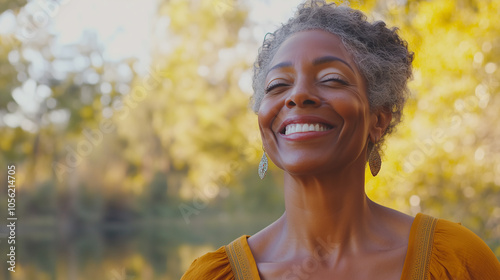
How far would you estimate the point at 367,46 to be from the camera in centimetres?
146

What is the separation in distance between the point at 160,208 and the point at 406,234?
8.67 m

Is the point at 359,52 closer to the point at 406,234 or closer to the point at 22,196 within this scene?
the point at 406,234

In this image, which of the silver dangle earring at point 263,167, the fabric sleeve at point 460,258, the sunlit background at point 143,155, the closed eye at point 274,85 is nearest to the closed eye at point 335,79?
the closed eye at point 274,85

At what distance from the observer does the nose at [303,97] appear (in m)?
1.34

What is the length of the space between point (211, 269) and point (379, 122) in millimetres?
583

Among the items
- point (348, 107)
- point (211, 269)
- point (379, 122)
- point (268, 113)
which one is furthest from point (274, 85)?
point (211, 269)

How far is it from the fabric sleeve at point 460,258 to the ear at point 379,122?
29 cm

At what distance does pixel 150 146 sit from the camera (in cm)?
929

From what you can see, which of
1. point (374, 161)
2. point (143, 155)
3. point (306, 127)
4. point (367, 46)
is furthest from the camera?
point (143, 155)

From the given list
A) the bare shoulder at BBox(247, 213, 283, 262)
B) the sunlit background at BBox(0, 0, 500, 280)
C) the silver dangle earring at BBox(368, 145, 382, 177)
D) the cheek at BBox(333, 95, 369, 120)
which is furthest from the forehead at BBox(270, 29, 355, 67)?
the sunlit background at BBox(0, 0, 500, 280)

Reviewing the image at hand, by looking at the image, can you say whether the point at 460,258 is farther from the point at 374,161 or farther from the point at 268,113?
the point at 268,113

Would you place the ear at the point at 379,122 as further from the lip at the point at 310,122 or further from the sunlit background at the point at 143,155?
the sunlit background at the point at 143,155

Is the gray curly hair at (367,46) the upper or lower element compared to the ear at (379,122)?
upper

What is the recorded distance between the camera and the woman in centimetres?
135
